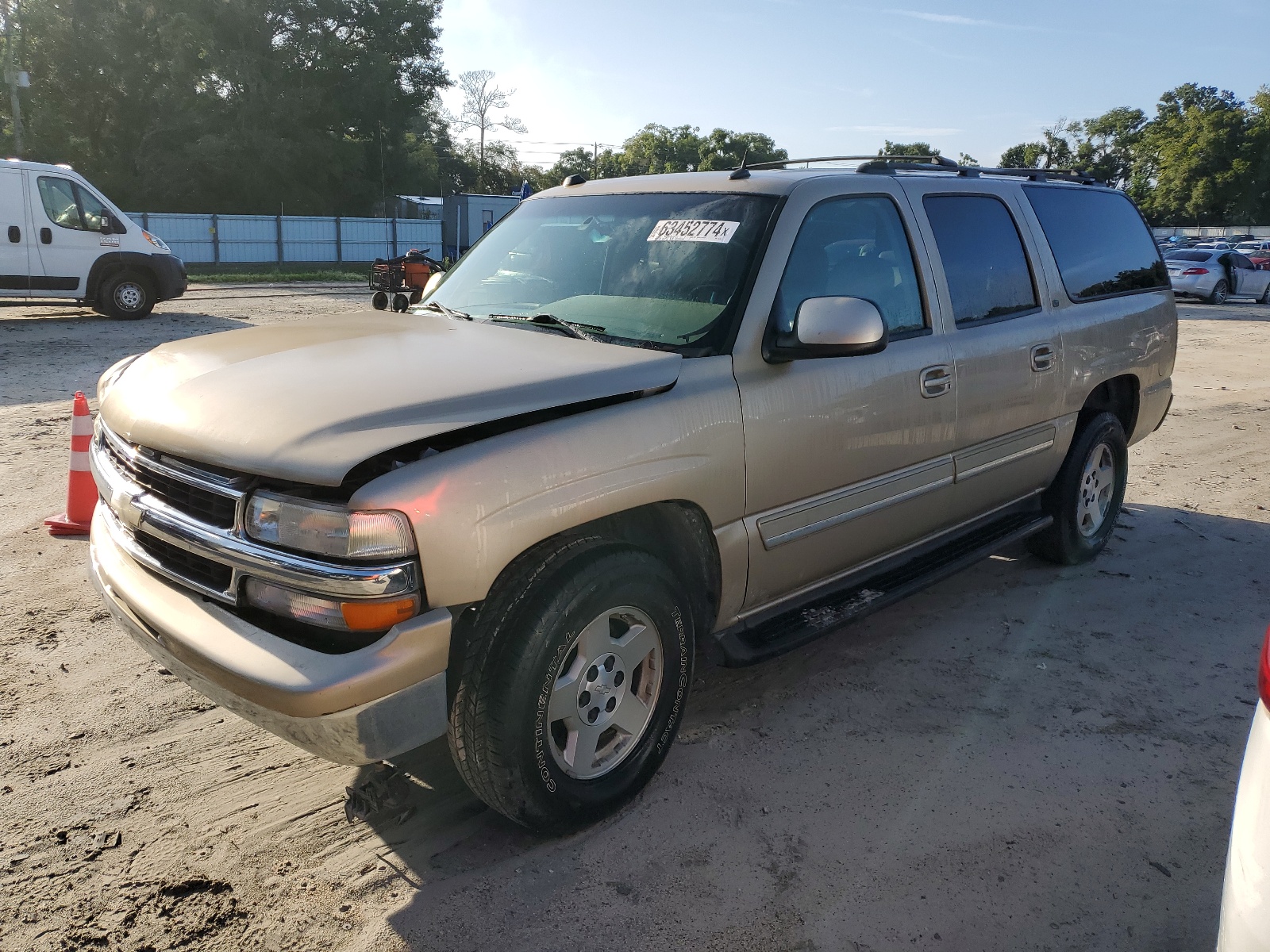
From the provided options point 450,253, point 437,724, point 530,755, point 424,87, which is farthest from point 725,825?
point 424,87

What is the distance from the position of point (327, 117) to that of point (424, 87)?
20.1 ft

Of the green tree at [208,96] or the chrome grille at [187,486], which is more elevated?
the green tree at [208,96]

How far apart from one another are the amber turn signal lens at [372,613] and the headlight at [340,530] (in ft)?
0.40

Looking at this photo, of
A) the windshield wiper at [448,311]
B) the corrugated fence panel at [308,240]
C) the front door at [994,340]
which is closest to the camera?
the windshield wiper at [448,311]

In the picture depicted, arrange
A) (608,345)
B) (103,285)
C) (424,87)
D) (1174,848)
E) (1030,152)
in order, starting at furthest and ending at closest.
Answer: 1. (1030,152)
2. (424,87)
3. (103,285)
4. (608,345)
5. (1174,848)

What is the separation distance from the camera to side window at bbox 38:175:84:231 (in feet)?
46.1

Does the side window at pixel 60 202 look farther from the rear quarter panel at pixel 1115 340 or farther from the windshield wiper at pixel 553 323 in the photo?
the rear quarter panel at pixel 1115 340

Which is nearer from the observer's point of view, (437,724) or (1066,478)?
(437,724)

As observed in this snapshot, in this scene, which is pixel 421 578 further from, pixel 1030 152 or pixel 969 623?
pixel 1030 152

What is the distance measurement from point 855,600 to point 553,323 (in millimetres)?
1571

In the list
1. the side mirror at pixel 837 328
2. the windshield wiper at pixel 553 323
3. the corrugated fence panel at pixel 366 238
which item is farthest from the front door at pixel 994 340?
the corrugated fence panel at pixel 366 238

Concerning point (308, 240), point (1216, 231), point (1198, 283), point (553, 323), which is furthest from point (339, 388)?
point (1216, 231)

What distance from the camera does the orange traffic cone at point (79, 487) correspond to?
5188mm

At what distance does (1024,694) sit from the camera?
3.96 meters
